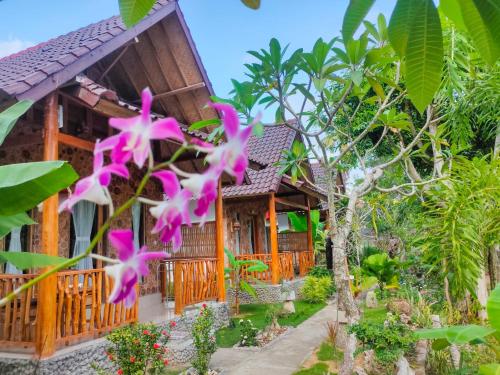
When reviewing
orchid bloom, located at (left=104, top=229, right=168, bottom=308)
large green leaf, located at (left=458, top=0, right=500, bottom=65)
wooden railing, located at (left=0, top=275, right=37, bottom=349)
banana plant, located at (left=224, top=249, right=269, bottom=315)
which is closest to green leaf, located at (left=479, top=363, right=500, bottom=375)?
large green leaf, located at (left=458, top=0, right=500, bottom=65)

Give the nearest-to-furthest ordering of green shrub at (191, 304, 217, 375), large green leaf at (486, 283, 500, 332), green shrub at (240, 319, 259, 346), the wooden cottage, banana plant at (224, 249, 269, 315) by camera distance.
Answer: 1. large green leaf at (486, 283, 500, 332)
2. the wooden cottage
3. green shrub at (191, 304, 217, 375)
4. green shrub at (240, 319, 259, 346)
5. banana plant at (224, 249, 269, 315)

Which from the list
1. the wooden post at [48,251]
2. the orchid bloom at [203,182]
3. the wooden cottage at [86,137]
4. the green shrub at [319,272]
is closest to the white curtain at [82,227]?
the wooden cottage at [86,137]

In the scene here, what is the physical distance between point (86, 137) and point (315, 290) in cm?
857

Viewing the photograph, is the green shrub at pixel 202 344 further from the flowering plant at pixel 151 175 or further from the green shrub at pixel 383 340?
the flowering plant at pixel 151 175

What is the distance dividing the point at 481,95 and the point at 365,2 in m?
7.12

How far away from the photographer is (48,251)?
16.4 ft

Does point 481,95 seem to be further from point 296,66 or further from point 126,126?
point 126,126

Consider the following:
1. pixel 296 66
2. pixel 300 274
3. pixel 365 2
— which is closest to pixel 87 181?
pixel 365 2

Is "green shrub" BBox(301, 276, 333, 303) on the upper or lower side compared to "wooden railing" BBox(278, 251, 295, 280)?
lower

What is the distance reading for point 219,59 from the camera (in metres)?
3.55

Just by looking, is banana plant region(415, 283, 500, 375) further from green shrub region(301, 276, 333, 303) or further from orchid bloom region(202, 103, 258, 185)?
green shrub region(301, 276, 333, 303)

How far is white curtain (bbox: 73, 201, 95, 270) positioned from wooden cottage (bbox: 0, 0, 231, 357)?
0.02m

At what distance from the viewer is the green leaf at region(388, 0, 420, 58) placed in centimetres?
91

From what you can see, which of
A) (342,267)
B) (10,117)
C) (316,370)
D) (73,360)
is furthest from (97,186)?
(316,370)
